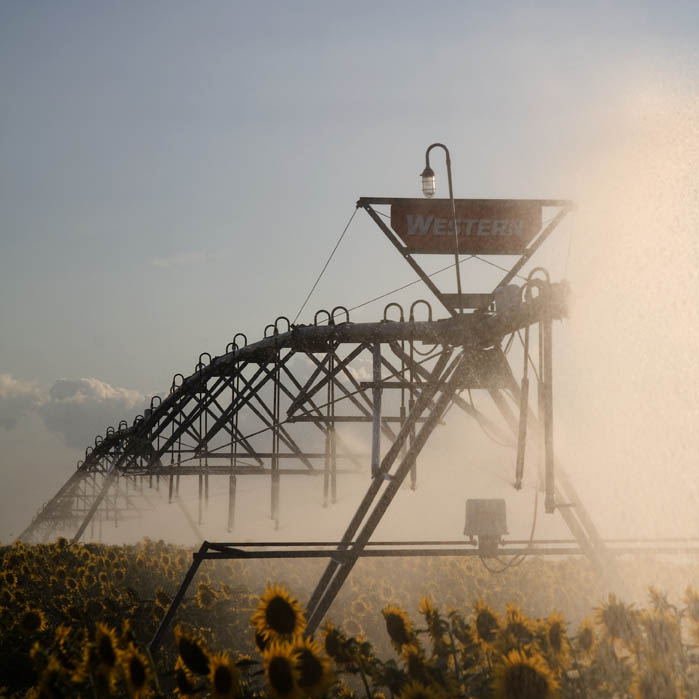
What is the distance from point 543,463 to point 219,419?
12374 millimetres

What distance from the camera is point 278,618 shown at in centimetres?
494

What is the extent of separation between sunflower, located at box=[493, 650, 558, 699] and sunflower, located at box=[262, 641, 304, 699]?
98cm

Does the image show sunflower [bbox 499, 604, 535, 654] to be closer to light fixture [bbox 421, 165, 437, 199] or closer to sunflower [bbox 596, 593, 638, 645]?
sunflower [bbox 596, 593, 638, 645]

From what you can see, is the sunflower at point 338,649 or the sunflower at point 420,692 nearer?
the sunflower at point 420,692

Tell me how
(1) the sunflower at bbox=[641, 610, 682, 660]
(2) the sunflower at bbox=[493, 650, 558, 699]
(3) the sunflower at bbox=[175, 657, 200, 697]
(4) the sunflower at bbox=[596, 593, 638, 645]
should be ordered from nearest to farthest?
(2) the sunflower at bbox=[493, 650, 558, 699]
(3) the sunflower at bbox=[175, 657, 200, 697]
(1) the sunflower at bbox=[641, 610, 682, 660]
(4) the sunflower at bbox=[596, 593, 638, 645]

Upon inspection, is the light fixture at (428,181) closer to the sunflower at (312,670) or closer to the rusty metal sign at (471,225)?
the rusty metal sign at (471,225)

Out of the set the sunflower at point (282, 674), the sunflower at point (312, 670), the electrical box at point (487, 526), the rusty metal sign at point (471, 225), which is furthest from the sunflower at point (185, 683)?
the rusty metal sign at point (471, 225)

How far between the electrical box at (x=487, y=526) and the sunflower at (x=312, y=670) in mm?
6491

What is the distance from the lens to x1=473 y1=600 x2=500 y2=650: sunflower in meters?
5.32

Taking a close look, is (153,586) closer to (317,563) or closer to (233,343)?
(317,563)

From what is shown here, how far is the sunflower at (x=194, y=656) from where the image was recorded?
4629mm

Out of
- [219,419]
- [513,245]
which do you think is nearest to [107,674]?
[513,245]

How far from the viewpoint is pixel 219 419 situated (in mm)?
21422

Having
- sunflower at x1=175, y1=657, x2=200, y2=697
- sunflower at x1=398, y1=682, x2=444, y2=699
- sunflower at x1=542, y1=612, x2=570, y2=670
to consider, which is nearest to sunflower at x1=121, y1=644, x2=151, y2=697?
sunflower at x1=175, y1=657, x2=200, y2=697
